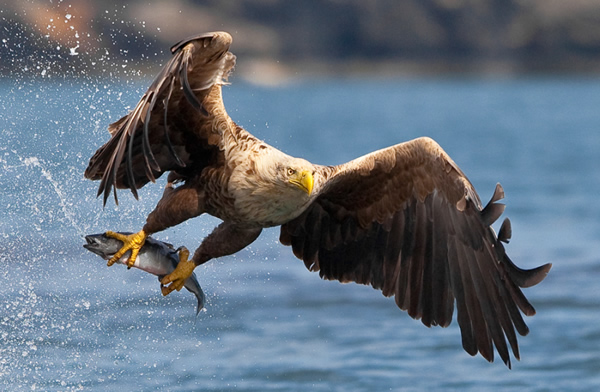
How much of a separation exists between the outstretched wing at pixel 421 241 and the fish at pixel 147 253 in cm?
104

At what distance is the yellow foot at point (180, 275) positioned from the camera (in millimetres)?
7145

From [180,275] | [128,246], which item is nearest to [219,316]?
[180,275]

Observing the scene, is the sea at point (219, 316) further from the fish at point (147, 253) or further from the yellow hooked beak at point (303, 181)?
the yellow hooked beak at point (303, 181)

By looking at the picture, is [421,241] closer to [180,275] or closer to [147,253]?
[180,275]

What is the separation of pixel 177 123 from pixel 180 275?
3.21 feet

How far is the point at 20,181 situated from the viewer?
419 inches

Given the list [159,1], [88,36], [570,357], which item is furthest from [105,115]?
[159,1]

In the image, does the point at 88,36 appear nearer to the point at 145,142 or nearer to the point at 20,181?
the point at 20,181

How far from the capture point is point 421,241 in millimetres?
7672

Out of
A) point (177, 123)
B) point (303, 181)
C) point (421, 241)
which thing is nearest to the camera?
point (303, 181)

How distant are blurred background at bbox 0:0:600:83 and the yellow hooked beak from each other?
166ft

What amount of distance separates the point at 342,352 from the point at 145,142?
167 inches

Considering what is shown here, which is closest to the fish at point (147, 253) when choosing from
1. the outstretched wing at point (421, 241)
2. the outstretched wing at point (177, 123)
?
the outstretched wing at point (177, 123)

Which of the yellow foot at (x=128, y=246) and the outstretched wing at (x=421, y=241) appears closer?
the yellow foot at (x=128, y=246)
